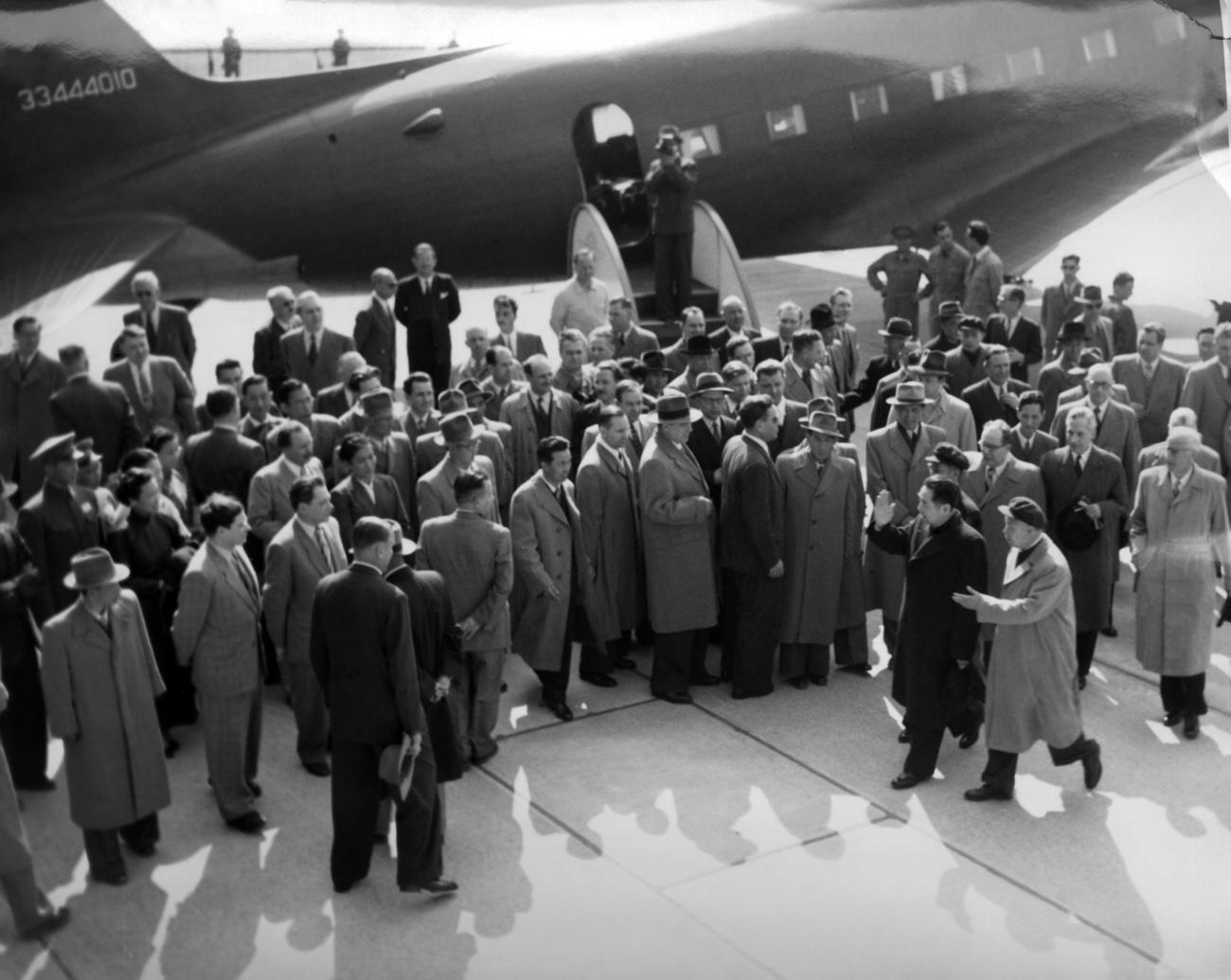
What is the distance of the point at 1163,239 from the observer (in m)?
9.70

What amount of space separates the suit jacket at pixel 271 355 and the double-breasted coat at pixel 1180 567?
5.20 metres

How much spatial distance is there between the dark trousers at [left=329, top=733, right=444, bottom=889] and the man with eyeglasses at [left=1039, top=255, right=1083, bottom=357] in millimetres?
7186

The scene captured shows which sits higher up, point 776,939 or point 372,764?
point 372,764

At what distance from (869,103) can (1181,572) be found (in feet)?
25.0

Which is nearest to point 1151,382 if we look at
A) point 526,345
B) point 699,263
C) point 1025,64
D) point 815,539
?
point 815,539

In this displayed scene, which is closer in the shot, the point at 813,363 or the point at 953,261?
the point at 813,363

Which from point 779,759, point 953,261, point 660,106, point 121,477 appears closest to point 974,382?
point 953,261

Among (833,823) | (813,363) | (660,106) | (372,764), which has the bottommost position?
(833,823)

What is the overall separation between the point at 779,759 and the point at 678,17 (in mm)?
10014

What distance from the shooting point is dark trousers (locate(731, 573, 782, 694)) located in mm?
8344

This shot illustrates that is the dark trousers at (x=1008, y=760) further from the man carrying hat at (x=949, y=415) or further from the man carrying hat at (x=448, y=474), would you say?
the man carrying hat at (x=448, y=474)

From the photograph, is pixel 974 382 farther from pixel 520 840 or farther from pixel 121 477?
pixel 121 477

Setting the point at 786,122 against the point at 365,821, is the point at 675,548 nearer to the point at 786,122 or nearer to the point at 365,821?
the point at 365,821

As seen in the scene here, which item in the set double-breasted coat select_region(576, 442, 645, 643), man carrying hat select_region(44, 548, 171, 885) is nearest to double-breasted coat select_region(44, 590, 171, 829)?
man carrying hat select_region(44, 548, 171, 885)
